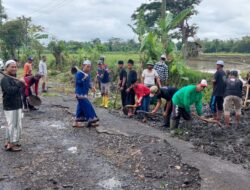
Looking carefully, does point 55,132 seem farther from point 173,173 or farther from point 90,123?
point 173,173

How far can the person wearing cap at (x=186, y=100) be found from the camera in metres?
8.08

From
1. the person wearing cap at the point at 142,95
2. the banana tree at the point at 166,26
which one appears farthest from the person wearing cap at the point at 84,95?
the banana tree at the point at 166,26

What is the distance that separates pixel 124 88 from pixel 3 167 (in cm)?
540

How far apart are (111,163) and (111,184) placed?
98 centimetres

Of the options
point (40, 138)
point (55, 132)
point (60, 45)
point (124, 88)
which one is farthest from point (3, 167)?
point (60, 45)

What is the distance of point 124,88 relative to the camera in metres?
11.2

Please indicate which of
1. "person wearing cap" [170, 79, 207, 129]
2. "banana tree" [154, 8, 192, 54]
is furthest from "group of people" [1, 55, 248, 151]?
"banana tree" [154, 8, 192, 54]

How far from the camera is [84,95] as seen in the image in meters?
9.10

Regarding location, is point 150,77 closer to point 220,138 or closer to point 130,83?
point 130,83

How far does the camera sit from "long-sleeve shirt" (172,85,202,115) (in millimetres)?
8133

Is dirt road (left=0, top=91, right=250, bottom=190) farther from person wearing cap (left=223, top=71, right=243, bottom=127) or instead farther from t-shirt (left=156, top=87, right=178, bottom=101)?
person wearing cap (left=223, top=71, right=243, bottom=127)

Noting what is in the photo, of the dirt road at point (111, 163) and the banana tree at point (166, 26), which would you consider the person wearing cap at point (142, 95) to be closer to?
the dirt road at point (111, 163)

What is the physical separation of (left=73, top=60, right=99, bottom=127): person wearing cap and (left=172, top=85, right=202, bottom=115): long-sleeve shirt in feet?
7.11

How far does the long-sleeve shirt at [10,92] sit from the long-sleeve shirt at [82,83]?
1992 mm
